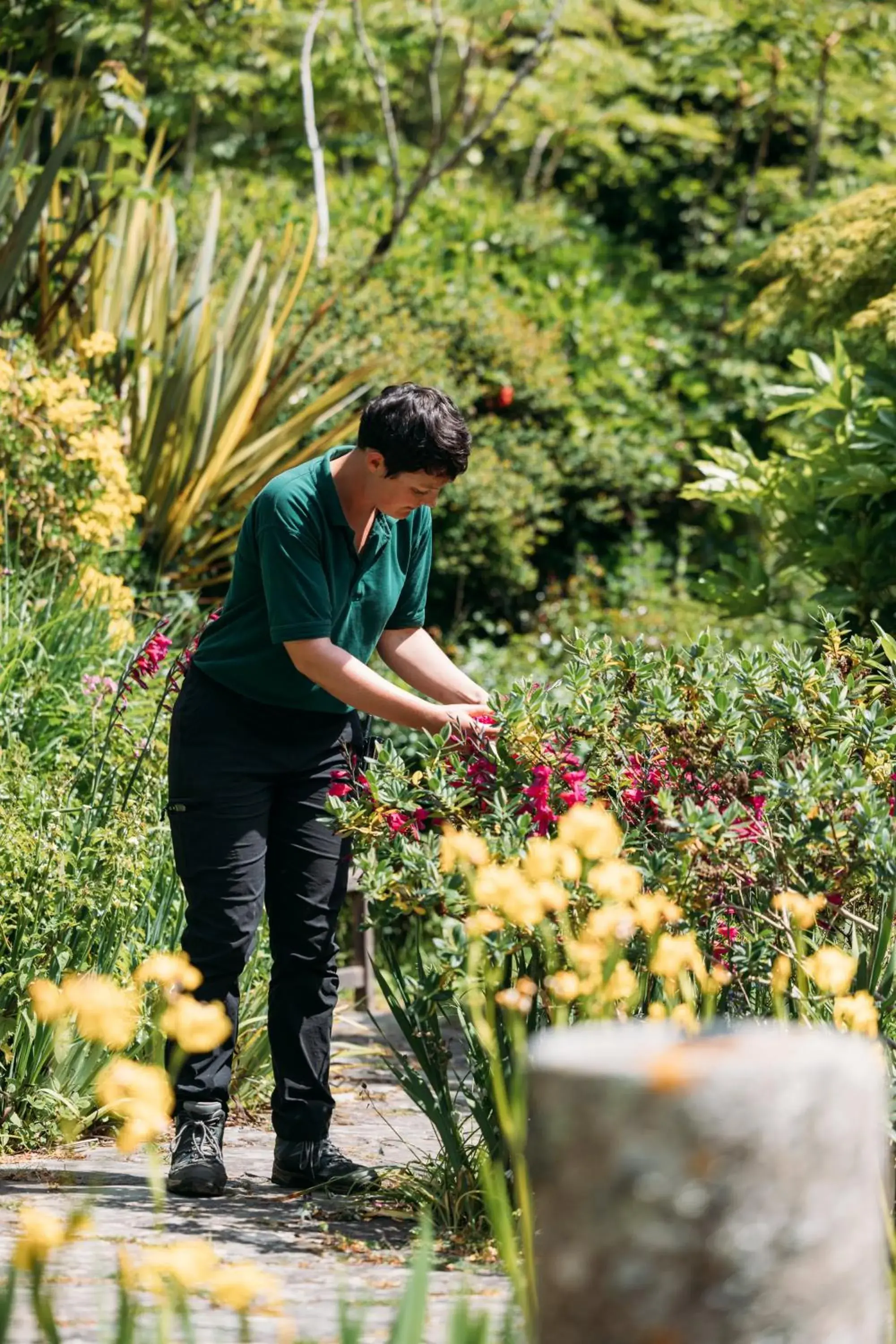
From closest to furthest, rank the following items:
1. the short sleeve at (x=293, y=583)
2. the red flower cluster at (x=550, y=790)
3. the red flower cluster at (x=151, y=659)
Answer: the red flower cluster at (x=550, y=790)
the short sleeve at (x=293, y=583)
the red flower cluster at (x=151, y=659)

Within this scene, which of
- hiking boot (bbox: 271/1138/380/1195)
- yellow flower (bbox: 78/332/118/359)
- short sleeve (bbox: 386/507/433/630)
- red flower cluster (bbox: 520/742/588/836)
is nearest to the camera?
red flower cluster (bbox: 520/742/588/836)

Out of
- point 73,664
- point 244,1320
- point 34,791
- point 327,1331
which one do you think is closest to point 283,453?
point 73,664

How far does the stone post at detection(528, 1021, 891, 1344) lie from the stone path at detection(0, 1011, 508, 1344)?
0.37 metres

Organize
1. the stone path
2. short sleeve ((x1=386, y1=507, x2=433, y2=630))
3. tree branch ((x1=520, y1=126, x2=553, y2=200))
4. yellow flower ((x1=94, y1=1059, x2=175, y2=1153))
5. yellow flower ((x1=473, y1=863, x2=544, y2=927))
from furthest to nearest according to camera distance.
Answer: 1. tree branch ((x1=520, y1=126, x2=553, y2=200))
2. short sleeve ((x1=386, y1=507, x2=433, y2=630))
3. the stone path
4. yellow flower ((x1=473, y1=863, x2=544, y2=927))
5. yellow flower ((x1=94, y1=1059, x2=175, y2=1153))

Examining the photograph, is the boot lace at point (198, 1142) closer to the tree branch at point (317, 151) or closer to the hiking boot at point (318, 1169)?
the hiking boot at point (318, 1169)

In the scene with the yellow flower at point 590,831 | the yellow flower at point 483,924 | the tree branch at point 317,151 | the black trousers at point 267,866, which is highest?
the tree branch at point 317,151

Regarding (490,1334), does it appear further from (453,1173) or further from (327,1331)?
(453,1173)

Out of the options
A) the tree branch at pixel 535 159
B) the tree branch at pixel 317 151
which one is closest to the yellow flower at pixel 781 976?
the tree branch at pixel 317 151

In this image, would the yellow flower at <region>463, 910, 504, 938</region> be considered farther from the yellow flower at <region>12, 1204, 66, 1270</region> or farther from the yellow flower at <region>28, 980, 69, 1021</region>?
the yellow flower at <region>12, 1204, 66, 1270</region>

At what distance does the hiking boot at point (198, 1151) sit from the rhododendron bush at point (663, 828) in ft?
1.78

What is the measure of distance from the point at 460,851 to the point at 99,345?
4520mm

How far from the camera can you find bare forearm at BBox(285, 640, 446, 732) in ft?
10.1

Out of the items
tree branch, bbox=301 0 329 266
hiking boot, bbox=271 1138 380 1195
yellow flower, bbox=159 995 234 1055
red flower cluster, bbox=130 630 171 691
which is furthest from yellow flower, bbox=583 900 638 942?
tree branch, bbox=301 0 329 266

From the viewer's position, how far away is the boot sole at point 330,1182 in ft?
10.8
